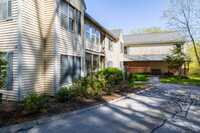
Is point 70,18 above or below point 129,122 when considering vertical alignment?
above

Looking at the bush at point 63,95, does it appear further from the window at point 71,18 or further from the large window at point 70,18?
the window at point 71,18

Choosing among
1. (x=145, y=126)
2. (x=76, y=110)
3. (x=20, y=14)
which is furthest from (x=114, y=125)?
(x=20, y=14)

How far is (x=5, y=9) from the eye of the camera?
6996mm

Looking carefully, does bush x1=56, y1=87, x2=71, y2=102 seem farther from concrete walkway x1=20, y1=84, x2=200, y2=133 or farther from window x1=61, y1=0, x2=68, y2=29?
window x1=61, y1=0, x2=68, y2=29

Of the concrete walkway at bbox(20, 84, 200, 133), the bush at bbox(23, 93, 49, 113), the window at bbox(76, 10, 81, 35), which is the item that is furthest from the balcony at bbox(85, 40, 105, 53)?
the concrete walkway at bbox(20, 84, 200, 133)

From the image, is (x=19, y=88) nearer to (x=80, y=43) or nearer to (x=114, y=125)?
(x=114, y=125)

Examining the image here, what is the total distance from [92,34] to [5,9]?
805 cm

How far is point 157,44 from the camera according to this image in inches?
1046

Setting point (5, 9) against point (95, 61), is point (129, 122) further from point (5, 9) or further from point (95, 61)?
point (95, 61)

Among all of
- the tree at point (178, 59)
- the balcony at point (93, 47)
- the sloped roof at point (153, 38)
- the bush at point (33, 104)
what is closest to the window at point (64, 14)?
the balcony at point (93, 47)

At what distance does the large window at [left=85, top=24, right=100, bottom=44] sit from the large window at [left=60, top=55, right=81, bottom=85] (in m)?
3.96

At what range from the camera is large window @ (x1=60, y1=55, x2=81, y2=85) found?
8.45 meters

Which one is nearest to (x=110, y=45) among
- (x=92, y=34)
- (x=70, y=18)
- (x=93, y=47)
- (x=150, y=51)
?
(x=93, y=47)

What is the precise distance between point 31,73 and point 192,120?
289 inches
